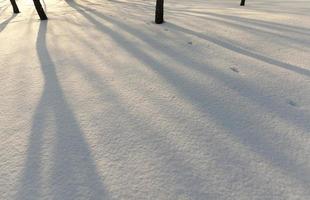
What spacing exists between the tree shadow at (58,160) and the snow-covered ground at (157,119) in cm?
1

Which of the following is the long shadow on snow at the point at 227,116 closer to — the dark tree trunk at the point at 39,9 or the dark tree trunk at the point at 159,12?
the dark tree trunk at the point at 159,12

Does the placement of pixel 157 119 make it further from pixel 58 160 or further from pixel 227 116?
pixel 58 160

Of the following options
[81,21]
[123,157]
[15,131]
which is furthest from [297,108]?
[81,21]

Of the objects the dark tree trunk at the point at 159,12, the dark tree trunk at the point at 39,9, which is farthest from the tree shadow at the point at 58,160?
the dark tree trunk at the point at 39,9

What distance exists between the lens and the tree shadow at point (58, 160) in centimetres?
210

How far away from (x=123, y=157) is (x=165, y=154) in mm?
445

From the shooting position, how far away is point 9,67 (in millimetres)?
4594

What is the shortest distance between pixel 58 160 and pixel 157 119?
1.25 meters

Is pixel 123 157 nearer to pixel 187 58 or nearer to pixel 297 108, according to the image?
pixel 297 108

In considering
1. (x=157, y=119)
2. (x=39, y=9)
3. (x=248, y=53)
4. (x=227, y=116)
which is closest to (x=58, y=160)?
(x=157, y=119)

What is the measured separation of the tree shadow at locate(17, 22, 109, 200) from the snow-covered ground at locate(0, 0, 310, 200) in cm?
1

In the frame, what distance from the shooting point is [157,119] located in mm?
2967

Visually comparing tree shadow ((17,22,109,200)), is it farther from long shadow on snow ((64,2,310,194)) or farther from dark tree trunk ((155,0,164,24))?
dark tree trunk ((155,0,164,24))

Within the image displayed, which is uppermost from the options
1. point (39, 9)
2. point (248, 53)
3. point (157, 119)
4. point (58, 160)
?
point (39, 9)
